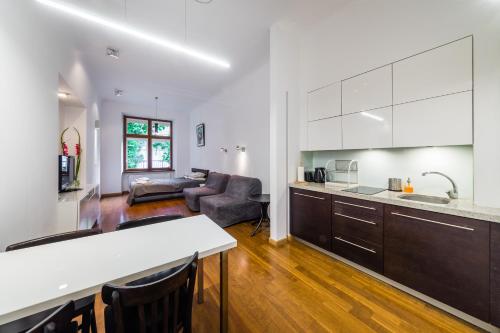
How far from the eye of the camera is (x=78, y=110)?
3.71m

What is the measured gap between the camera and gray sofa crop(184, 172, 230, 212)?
4.63m

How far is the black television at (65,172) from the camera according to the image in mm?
2647

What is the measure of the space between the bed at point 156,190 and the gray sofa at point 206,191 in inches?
35.6

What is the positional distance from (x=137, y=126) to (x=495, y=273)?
8749 mm

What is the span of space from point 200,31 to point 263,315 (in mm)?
3693

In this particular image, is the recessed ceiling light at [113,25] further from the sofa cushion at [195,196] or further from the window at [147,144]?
the window at [147,144]

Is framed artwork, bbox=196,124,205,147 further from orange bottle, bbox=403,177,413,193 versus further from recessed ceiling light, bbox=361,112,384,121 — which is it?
orange bottle, bbox=403,177,413,193

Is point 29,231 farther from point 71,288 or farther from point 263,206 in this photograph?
point 263,206

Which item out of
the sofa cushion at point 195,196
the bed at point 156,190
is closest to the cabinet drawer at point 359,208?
the sofa cushion at point 195,196

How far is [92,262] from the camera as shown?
1.03m

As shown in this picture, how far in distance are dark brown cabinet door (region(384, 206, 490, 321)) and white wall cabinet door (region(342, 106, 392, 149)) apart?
0.81 metres

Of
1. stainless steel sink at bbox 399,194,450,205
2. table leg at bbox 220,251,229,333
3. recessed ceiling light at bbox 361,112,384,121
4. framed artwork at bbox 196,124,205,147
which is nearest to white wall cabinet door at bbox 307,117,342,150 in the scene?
recessed ceiling light at bbox 361,112,384,121

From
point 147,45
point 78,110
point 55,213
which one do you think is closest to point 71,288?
point 55,213

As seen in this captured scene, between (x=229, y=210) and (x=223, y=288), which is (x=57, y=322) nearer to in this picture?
(x=223, y=288)
